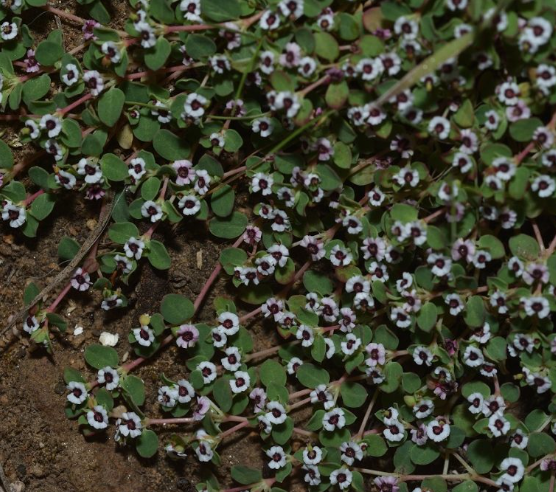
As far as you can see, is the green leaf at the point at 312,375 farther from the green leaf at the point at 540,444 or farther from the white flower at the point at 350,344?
the green leaf at the point at 540,444

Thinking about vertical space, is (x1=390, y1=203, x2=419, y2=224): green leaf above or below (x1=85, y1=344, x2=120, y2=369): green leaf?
above

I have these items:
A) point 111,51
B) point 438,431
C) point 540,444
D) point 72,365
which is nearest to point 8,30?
point 111,51

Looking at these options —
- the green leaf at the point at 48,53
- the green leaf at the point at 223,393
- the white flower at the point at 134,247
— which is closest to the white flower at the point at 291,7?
the green leaf at the point at 48,53

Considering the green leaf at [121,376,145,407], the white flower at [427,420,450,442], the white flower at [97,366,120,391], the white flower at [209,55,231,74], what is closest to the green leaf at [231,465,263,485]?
the green leaf at [121,376,145,407]

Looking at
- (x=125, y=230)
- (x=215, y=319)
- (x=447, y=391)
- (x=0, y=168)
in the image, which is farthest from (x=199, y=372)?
(x=0, y=168)

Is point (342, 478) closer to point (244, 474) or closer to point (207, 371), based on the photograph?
point (244, 474)

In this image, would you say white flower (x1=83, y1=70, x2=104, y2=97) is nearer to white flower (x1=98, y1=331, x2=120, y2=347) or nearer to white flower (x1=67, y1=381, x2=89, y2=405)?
white flower (x1=98, y1=331, x2=120, y2=347)
